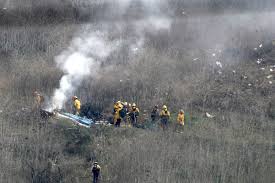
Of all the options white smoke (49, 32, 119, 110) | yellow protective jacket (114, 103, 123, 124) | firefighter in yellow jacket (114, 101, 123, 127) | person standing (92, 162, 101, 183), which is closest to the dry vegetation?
person standing (92, 162, 101, 183)

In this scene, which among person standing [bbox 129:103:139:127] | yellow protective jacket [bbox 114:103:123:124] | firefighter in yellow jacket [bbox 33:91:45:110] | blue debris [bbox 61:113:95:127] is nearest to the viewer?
blue debris [bbox 61:113:95:127]

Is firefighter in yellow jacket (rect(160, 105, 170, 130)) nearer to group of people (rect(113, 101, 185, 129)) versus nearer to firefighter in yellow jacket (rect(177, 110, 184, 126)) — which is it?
group of people (rect(113, 101, 185, 129))

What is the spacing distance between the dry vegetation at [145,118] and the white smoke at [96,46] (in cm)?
49

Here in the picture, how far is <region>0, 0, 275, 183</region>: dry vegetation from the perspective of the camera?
2145 centimetres

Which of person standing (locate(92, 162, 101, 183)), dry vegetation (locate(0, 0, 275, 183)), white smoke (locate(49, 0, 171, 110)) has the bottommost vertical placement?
person standing (locate(92, 162, 101, 183))

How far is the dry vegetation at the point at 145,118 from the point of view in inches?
845

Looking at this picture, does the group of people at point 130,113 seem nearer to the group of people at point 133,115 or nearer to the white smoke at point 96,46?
the group of people at point 133,115

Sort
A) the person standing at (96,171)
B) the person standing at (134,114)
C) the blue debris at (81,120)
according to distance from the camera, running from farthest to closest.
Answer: the person standing at (134,114) < the blue debris at (81,120) < the person standing at (96,171)

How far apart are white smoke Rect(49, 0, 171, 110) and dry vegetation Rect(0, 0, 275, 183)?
489 mm

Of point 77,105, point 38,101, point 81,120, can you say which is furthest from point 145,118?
point 38,101

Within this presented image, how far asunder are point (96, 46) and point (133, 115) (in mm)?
5229

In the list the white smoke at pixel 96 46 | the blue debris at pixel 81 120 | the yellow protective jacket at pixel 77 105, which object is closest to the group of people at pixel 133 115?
the blue debris at pixel 81 120

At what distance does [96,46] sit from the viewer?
2822 cm

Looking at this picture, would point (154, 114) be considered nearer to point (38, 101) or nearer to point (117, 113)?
point (117, 113)
